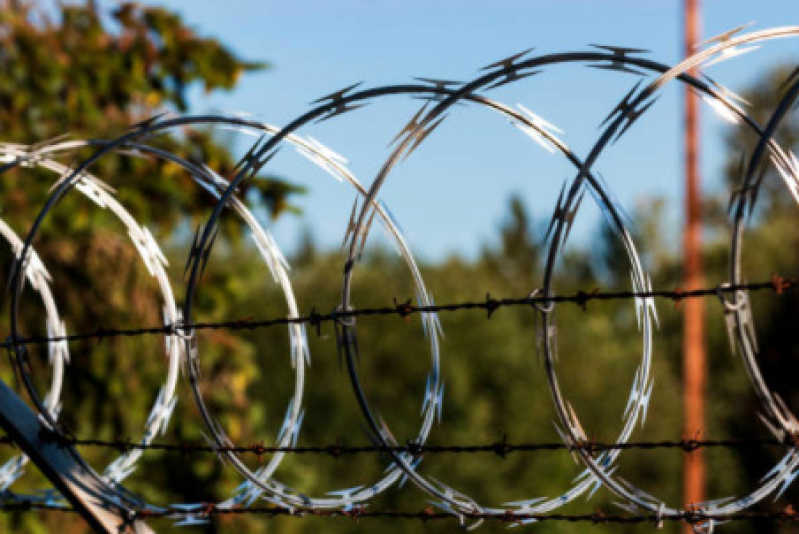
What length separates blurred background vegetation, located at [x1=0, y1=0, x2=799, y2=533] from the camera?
10.2m

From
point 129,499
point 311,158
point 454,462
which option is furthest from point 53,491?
point 454,462

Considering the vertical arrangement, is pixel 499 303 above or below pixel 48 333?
below

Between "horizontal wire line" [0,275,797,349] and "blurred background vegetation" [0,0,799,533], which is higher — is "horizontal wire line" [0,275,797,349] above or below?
below

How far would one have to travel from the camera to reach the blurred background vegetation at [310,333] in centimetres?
1025

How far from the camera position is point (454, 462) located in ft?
111

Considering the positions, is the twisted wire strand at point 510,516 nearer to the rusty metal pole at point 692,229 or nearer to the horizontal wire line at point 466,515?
the horizontal wire line at point 466,515

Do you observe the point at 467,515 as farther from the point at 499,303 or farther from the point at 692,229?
the point at 692,229

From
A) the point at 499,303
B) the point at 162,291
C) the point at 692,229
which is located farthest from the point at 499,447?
the point at 692,229

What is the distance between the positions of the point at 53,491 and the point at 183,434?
5.65 metres

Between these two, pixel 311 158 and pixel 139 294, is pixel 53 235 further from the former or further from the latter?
pixel 311 158

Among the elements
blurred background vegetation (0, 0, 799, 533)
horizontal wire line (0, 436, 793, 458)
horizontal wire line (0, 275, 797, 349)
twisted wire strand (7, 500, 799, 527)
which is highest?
blurred background vegetation (0, 0, 799, 533)

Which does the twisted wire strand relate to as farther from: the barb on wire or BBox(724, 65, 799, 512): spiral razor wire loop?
BBox(724, 65, 799, 512): spiral razor wire loop

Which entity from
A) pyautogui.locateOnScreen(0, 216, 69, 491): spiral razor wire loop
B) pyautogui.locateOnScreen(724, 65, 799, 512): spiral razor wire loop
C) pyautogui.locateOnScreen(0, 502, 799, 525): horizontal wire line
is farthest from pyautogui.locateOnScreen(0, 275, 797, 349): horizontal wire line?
pyautogui.locateOnScreen(0, 502, 799, 525): horizontal wire line

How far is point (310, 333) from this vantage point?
24.4 m
